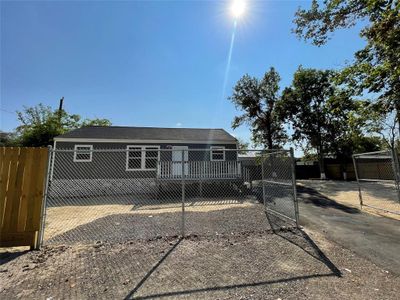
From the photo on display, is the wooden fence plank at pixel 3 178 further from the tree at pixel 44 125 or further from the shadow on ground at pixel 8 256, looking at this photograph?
the tree at pixel 44 125

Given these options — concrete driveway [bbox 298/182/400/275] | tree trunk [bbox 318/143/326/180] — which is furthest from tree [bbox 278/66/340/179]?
concrete driveway [bbox 298/182/400/275]

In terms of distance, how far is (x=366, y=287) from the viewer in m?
3.11

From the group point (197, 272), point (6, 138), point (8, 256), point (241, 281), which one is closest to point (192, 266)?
point (197, 272)

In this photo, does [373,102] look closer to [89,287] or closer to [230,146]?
[230,146]

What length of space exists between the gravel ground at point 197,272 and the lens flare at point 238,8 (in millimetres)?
7848

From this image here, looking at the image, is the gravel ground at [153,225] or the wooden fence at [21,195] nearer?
the wooden fence at [21,195]

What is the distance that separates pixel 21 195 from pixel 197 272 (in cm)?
378

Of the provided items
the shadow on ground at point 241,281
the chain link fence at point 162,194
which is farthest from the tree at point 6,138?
the shadow on ground at point 241,281

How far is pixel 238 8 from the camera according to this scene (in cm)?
821

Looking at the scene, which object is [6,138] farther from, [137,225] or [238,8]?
[238,8]

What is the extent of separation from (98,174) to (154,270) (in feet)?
36.9

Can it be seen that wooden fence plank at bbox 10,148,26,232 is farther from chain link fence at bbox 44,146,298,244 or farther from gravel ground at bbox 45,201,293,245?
gravel ground at bbox 45,201,293,245

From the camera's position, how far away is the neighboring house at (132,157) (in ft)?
40.1

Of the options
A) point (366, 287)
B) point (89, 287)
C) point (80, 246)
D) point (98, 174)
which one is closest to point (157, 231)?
point (80, 246)
